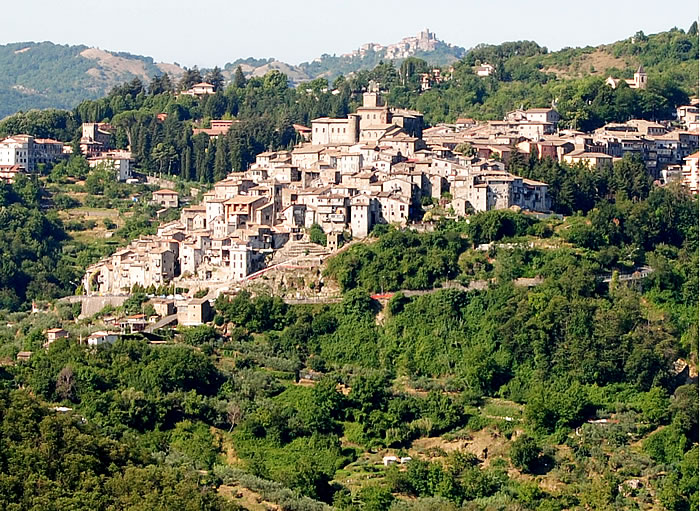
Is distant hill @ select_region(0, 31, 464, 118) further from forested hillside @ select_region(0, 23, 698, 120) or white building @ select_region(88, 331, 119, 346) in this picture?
white building @ select_region(88, 331, 119, 346)

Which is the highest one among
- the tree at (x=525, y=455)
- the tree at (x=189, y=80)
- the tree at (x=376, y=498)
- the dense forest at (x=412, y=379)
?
the tree at (x=189, y=80)

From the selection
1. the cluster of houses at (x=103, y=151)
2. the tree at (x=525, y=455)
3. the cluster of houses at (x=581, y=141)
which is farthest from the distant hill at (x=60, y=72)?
the tree at (x=525, y=455)

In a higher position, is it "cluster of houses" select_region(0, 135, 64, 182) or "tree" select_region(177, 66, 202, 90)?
"tree" select_region(177, 66, 202, 90)

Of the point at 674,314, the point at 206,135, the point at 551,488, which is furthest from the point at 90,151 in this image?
the point at 551,488

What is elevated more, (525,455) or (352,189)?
(352,189)

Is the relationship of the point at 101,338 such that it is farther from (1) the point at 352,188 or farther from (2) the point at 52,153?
(2) the point at 52,153

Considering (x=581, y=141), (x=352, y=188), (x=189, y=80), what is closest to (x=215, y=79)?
(x=189, y=80)

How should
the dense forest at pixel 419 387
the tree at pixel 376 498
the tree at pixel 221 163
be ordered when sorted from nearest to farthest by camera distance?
the tree at pixel 376 498, the dense forest at pixel 419 387, the tree at pixel 221 163

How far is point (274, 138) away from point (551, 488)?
2541 cm

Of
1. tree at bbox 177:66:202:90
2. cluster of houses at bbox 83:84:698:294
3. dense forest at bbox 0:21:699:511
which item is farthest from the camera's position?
tree at bbox 177:66:202:90

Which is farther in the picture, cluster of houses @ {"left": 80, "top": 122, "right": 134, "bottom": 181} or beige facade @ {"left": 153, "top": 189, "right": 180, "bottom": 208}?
cluster of houses @ {"left": 80, "top": 122, "right": 134, "bottom": 181}

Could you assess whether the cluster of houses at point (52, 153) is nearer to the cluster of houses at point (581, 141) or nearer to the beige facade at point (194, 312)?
the cluster of houses at point (581, 141)

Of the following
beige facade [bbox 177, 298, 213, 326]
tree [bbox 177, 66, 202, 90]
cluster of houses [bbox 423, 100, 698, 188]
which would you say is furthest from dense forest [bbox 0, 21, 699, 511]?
tree [bbox 177, 66, 202, 90]

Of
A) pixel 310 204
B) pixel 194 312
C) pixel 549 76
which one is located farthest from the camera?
pixel 549 76
